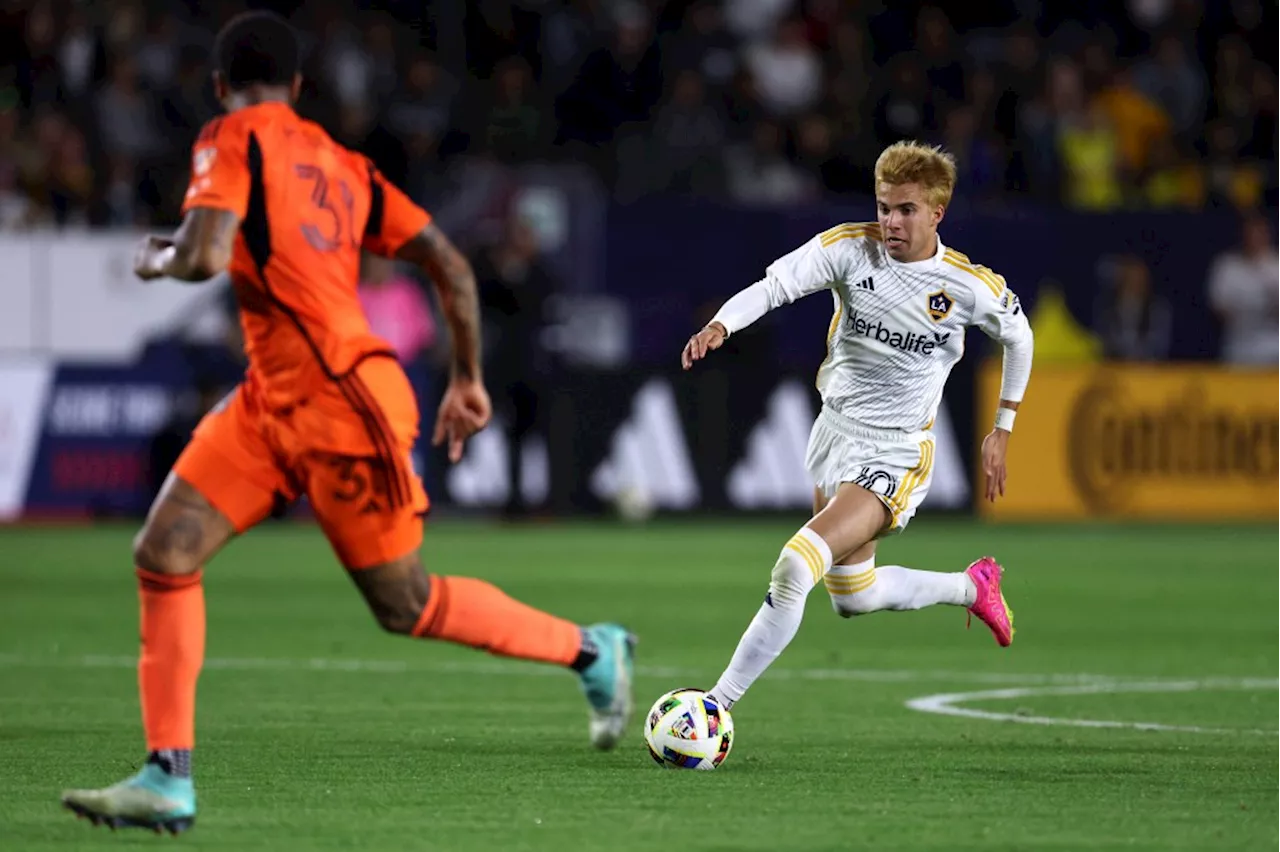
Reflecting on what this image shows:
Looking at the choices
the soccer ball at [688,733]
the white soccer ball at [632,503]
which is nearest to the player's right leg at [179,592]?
the soccer ball at [688,733]

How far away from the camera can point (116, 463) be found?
19.7m

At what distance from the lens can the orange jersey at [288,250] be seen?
6105 millimetres

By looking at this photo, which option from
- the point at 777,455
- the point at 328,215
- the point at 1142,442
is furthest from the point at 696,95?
the point at 328,215

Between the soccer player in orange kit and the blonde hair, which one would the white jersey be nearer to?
the blonde hair

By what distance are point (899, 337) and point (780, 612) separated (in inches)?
42.1

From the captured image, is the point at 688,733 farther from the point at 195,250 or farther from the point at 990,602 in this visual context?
the point at 195,250

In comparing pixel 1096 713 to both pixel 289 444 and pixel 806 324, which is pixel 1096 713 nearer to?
pixel 289 444

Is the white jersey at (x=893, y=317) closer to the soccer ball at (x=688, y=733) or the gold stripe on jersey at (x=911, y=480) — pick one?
the gold stripe on jersey at (x=911, y=480)

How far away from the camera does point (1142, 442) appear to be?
20141 mm

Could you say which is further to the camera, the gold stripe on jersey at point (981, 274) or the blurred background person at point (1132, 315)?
the blurred background person at point (1132, 315)

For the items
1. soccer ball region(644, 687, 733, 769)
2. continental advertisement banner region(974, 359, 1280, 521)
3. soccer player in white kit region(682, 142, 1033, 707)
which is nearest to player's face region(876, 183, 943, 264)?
soccer player in white kit region(682, 142, 1033, 707)

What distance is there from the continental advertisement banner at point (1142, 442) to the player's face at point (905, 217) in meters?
12.4

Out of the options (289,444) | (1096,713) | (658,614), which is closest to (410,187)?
(658,614)

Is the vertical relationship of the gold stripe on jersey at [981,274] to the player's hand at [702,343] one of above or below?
above
